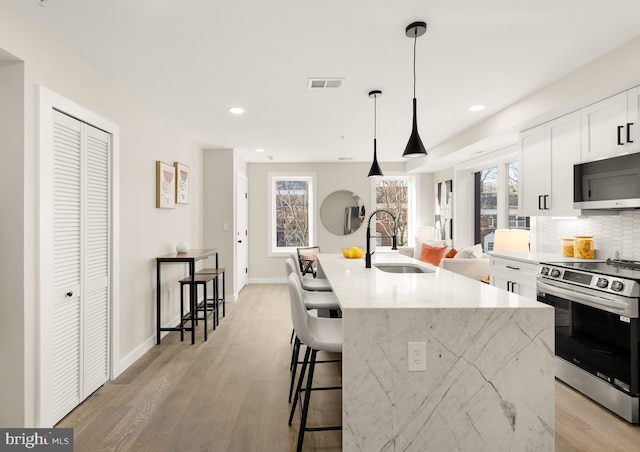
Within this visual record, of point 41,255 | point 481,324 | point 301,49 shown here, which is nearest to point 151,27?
point 301,49

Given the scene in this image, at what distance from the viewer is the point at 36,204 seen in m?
2.16

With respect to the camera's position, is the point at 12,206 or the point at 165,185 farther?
the point at 165,185

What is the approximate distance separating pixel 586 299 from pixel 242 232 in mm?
5217

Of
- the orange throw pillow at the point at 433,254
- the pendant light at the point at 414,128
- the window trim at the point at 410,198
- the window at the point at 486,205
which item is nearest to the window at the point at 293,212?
the window trim at the point at 410,198

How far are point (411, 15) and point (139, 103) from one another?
8.63 ft

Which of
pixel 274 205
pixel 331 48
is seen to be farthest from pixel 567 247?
pixel 274 205

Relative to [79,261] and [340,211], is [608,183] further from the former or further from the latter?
[340,211]

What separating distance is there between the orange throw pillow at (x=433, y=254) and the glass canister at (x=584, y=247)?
2.13 meters

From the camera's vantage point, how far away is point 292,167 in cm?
736

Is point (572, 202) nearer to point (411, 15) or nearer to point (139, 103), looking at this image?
point (411, 15)

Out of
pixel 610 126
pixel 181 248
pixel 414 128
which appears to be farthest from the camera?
pixel 181 248

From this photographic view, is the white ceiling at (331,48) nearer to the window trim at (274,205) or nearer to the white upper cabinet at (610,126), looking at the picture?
the white upper cabinet at (610,126)

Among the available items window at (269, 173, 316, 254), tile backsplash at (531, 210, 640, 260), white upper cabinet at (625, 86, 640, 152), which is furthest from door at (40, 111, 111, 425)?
window at (269, 173, 316, 254)

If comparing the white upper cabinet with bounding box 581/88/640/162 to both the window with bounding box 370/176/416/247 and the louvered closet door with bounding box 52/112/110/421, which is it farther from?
the window with bounding box 370/176/416/247
